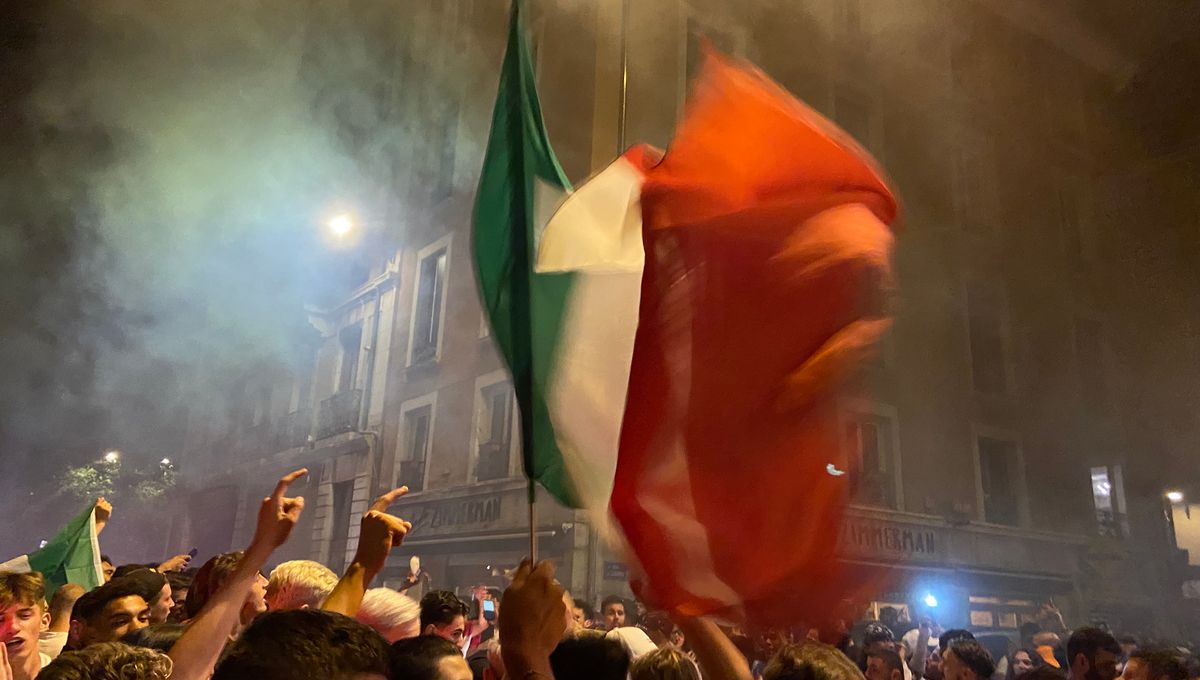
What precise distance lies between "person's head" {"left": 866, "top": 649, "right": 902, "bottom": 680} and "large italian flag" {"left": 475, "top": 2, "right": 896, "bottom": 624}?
1.74 m

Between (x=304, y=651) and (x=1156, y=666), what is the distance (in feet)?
6.92

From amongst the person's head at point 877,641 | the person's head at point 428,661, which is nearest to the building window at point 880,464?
the person's head at point 877,641

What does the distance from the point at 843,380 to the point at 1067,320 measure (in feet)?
40.5

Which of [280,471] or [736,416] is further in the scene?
[280,471]

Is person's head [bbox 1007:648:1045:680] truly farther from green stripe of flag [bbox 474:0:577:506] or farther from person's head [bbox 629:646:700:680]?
green stripe of flag [bbox 474:0:577:506]

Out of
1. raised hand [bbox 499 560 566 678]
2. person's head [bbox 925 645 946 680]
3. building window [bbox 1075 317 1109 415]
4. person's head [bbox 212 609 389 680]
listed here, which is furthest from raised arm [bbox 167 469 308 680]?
building window [bbox 1075 317 1109 415]

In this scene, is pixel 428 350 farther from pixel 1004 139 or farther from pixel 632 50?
pixel 1004 139

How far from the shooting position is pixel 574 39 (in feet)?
25.7

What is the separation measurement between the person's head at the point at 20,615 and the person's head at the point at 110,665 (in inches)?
20.6

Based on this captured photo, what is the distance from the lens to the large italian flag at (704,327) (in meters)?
1.05

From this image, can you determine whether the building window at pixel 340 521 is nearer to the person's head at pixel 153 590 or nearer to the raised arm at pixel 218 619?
the person's head at pixel 153 590

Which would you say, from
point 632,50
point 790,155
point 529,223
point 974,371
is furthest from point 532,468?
point 974,371

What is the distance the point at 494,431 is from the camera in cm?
817

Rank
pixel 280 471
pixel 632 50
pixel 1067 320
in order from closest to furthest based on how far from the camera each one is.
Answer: pixel 632 50
pixel 280 471
pixel 1067 320
